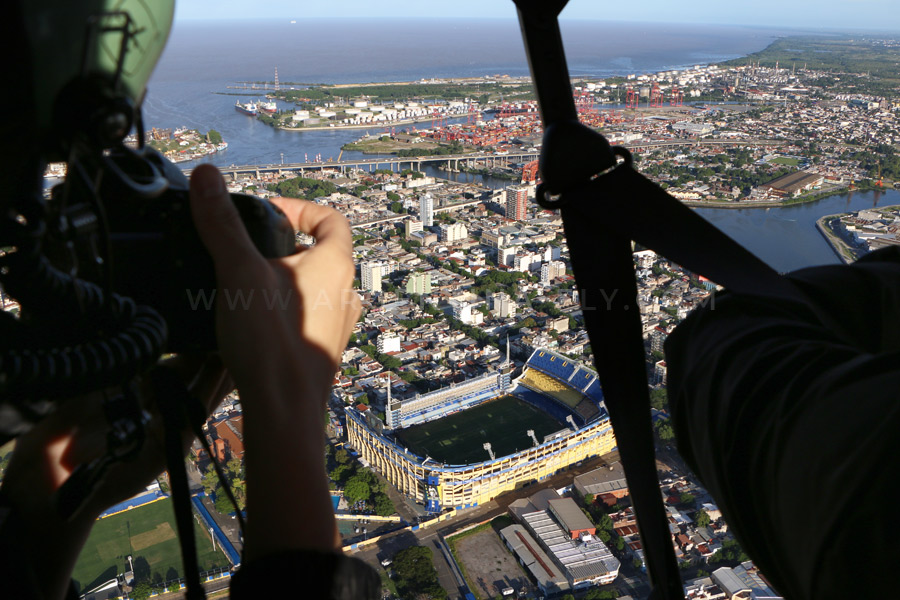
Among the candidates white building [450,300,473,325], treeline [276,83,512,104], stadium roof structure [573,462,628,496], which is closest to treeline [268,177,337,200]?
white building [450,300,473,325]

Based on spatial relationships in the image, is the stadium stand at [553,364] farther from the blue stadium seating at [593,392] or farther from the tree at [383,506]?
the tree at [383,506]

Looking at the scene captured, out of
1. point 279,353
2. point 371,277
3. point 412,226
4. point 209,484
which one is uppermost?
point 279,353

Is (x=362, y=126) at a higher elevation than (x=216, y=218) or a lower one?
higher

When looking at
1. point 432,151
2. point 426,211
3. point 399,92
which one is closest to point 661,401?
point 426,211

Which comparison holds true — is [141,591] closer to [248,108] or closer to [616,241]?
[616,241]

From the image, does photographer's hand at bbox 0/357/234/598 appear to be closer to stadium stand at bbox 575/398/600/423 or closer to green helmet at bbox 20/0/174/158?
green helmet at bbox 20/0/174/158
